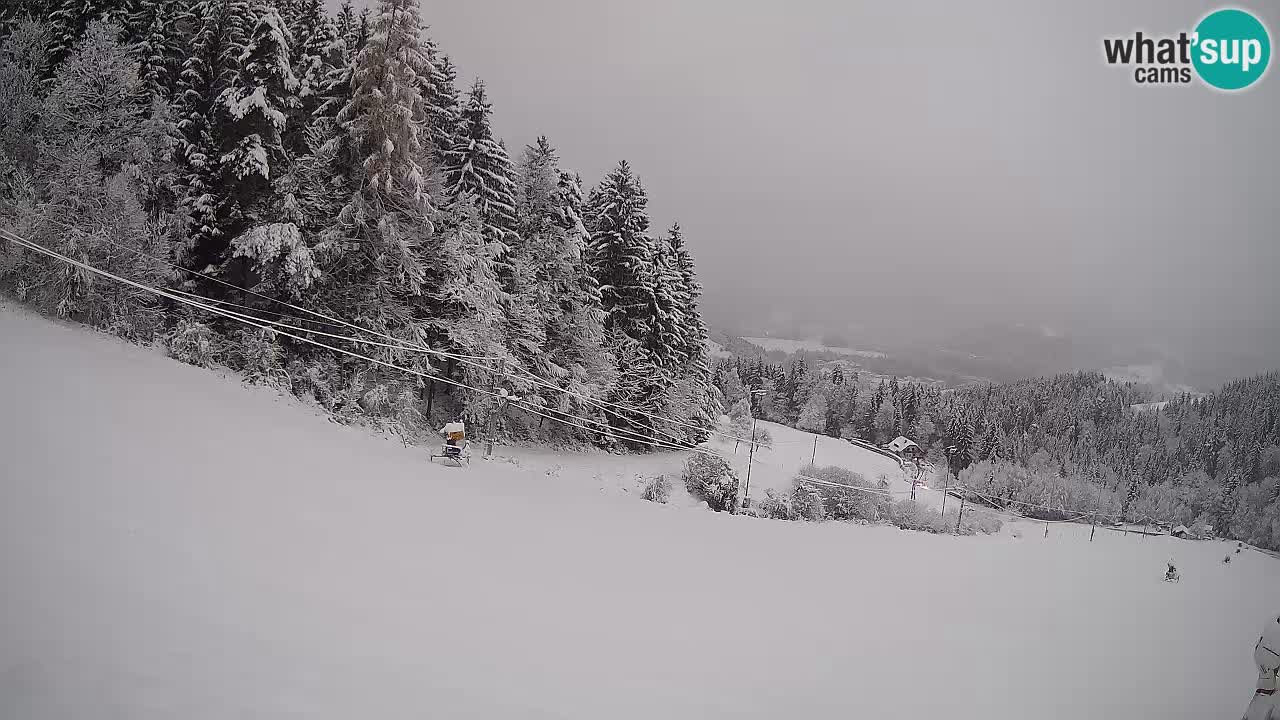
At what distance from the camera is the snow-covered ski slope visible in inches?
153

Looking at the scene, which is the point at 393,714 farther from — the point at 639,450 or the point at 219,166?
the point at 639,450

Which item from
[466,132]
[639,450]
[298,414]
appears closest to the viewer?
[298,414]

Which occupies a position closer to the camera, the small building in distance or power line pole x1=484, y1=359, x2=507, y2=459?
power line pole x1=484, y1=359, x2=507, y2=459

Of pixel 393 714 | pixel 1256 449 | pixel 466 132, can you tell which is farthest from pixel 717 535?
pixel 1256 449

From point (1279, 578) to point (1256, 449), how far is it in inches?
744

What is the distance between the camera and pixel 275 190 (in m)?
16.5

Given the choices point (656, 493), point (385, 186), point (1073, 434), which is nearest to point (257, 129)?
point (385, 186)

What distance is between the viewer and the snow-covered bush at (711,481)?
2014 cm

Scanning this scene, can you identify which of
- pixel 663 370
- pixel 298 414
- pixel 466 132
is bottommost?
pixel 298 414

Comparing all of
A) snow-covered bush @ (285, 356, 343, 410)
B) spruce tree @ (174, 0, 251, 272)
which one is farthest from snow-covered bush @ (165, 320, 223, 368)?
spruce tree @ (174, 0, 251, 272)

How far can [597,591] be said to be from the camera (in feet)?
21.3

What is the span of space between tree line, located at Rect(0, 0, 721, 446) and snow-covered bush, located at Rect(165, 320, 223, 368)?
0.05 m

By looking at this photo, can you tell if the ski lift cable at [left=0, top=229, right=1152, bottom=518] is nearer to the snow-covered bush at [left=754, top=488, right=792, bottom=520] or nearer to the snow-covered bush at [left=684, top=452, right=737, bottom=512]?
the snow-covered bush at [left=684, top=452, right=737, bottom=512]

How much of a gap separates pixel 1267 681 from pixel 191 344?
63.9ft
